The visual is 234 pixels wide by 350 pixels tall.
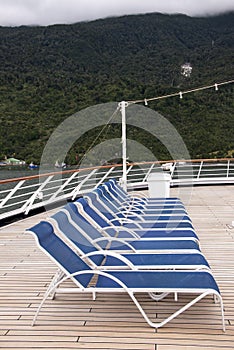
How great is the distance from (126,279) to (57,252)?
42 cm

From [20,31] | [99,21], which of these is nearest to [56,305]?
[20,31]

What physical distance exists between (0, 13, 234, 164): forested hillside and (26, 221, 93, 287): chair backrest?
9.88 m

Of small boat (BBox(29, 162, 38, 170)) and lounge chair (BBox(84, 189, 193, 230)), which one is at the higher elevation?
lounge chair (BBox(84, 189, 193, 230))

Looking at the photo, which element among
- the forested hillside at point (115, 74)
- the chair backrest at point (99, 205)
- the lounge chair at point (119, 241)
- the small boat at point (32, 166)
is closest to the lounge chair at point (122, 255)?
the lounge chair at point (119, 241)

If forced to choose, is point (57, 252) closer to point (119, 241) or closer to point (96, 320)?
point (96, 320)

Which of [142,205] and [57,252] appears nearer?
[57,252]

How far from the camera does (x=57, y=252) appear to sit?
2.45 metres

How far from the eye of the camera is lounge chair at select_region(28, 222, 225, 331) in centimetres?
222

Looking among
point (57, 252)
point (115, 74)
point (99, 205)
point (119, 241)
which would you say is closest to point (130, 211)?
point (99, 205)

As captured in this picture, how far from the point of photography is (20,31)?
38562 millimetres

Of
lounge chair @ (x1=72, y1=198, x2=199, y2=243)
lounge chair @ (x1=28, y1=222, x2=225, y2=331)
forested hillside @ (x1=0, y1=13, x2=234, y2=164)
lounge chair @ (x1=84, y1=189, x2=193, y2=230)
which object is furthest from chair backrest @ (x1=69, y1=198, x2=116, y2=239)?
forested hillside @ (x1=0, y1=13, x2=234, y2=164)

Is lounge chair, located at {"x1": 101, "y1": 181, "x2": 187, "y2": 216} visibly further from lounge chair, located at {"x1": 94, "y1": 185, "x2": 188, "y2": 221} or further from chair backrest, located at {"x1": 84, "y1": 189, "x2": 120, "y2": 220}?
chair backrest, located at {"x1": 84, "y1": 189, "x2": 120, "y2": 220}

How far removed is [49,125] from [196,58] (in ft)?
55.1

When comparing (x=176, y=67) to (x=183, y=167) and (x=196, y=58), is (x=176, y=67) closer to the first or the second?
(x=196, y=58)
